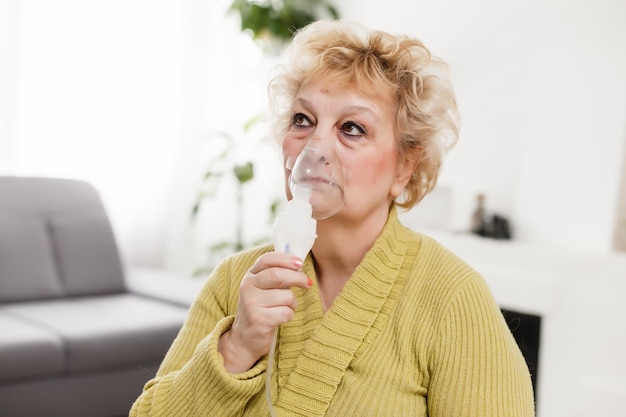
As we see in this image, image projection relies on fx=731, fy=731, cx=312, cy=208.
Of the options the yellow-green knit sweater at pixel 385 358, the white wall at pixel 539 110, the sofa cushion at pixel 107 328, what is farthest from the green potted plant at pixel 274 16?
the yellow-green knit sweater at pixel 385 358

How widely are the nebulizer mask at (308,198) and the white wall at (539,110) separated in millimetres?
2144

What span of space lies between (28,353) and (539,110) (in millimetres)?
2250

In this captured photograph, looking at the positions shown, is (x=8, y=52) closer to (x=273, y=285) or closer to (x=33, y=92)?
(x=33, y=92)

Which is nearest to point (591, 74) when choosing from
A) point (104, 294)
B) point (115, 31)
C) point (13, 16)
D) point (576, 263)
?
point (576, 263)

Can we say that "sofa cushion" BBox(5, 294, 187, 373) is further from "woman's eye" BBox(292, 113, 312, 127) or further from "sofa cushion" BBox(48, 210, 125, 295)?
"woman's eye" BBox(292, 113, 312, 127)

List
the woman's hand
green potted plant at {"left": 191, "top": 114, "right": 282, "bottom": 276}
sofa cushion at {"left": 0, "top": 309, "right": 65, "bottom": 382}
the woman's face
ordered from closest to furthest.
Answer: the woman's hand, the woman's face, sofa cushion at {"left": 0, "top": 309, "right": 65, "bottom": 382}, green potted plant at {"left": 191, "top": 114, "right": 282, "bottom": 276}

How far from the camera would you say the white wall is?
2984 mm

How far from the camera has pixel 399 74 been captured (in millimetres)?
1271

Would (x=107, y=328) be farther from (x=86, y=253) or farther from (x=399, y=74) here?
(x=399, y=74)

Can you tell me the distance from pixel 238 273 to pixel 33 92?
2.93m

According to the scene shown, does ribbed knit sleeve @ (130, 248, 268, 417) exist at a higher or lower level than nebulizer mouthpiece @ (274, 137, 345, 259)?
lower

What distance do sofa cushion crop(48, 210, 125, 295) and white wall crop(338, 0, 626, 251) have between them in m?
1.61

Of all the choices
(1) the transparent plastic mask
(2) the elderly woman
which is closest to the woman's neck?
(2) the elderly woman

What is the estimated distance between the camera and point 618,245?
2992 millimetres
